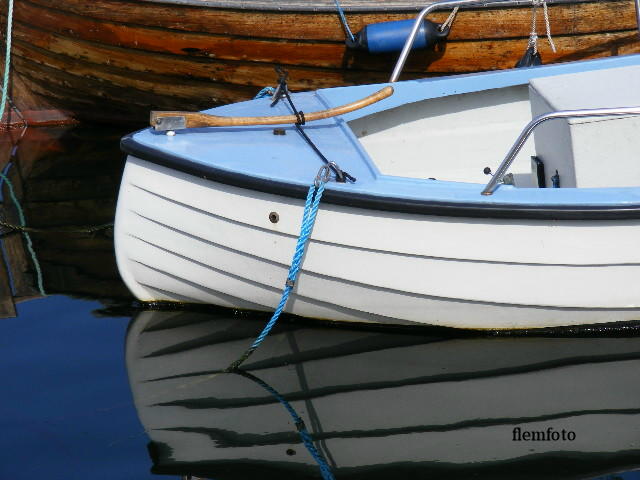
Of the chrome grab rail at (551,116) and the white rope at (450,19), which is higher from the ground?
the white rope at (450,19)

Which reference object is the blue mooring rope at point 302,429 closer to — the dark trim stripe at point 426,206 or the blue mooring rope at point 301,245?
the blue mooring rope at point 301,245

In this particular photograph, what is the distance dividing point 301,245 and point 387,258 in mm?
383

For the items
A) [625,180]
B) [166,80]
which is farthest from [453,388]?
[166,80]

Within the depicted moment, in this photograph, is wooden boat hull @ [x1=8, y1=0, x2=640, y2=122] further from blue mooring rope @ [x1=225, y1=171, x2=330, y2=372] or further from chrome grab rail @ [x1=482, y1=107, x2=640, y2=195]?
blue mooring rope @ [x1=225, y1=171, x2=330, y2=372]

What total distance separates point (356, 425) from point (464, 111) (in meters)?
2.18

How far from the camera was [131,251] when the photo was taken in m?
5.23

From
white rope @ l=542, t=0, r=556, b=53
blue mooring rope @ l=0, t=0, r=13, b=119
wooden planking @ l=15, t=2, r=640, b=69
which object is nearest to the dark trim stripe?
white rope @ l=542, t=0, r=556, b=53

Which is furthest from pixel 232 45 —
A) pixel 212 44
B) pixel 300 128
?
pixel 300 128

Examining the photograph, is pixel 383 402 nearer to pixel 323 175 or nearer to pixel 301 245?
pixel 301 245

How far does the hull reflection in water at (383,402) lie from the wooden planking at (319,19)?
9.80ft

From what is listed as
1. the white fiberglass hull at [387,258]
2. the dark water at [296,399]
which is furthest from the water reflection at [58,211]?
the white fiberglass hull at [387,258]

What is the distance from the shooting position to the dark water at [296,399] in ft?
13.0

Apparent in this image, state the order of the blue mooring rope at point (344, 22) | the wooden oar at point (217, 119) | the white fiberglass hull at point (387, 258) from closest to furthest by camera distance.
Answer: the white fiberglass hull at point (387, 258) < the wooden oar at point (217, 119) < the blue mooring rope at point (344, 22)

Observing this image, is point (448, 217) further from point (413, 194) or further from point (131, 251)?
point (131, 251)
